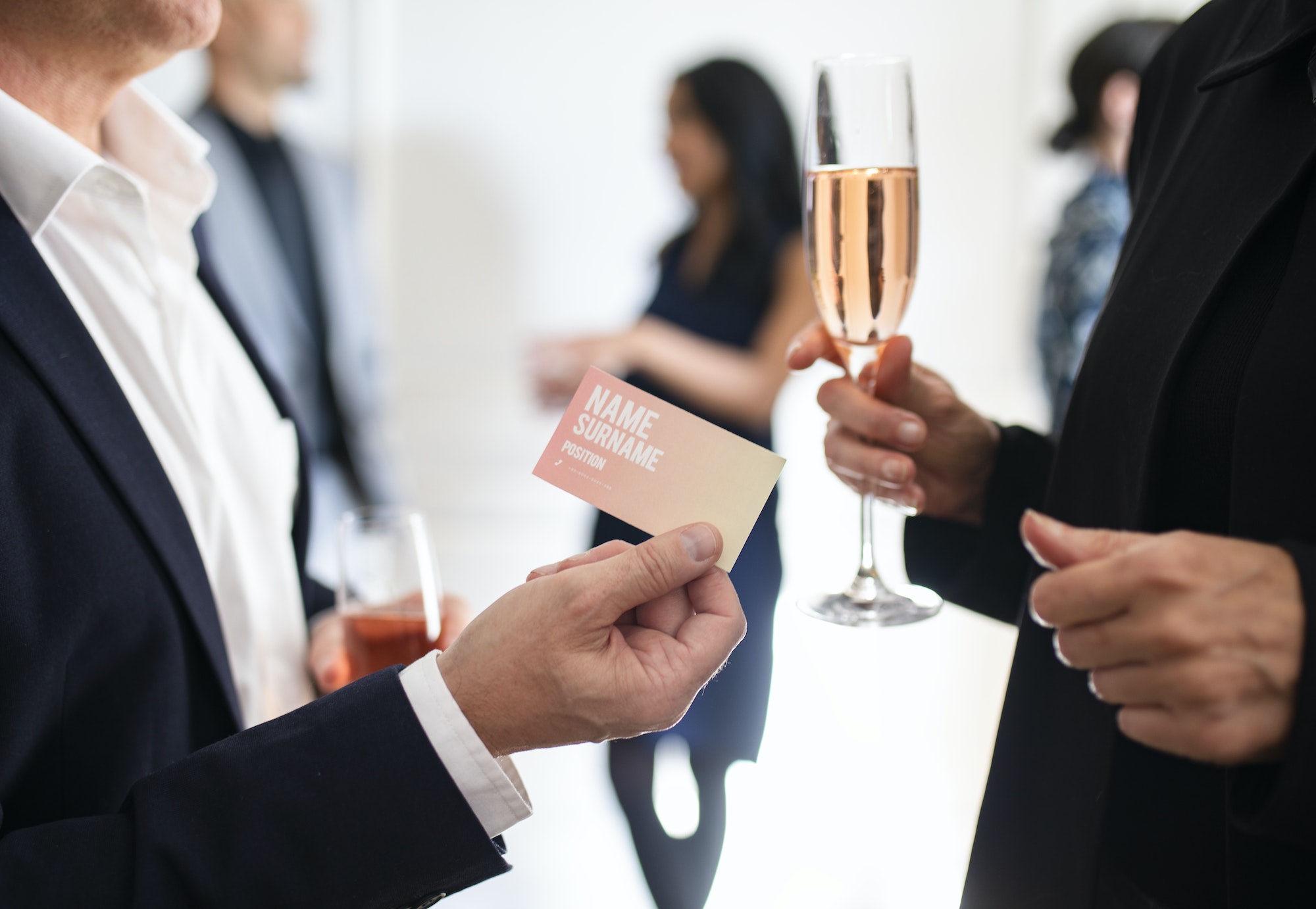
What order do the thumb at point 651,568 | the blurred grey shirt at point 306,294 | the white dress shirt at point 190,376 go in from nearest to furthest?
the thumb at point 651,568 < the white dress shirt at point 190,376 < the blurred grey shirt at point 306,294

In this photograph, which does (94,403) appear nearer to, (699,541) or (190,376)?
(190,376)

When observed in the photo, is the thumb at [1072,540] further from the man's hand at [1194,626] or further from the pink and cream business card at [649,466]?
the pink and cream business card at [649,466]

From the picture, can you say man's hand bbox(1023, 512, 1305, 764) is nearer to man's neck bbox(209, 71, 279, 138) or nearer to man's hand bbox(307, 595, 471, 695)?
man's hand bbox(307, 595, 471, 695)

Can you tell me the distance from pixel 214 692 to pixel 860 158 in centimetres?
75

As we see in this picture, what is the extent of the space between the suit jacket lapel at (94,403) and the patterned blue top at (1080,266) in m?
2.03

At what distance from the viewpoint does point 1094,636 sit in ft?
1.76

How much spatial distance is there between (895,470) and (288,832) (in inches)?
23.6

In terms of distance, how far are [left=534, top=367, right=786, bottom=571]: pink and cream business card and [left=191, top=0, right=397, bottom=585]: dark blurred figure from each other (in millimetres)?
2309

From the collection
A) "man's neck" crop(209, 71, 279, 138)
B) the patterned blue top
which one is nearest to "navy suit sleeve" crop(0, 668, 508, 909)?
the patterned blue top

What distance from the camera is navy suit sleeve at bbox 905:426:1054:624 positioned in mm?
1042

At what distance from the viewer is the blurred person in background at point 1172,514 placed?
0.51m

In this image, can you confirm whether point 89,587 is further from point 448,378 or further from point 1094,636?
point 448,378

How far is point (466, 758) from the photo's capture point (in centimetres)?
68

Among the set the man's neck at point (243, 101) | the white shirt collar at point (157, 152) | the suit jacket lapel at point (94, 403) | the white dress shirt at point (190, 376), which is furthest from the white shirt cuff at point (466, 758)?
the man's neck at point (243, 101)
